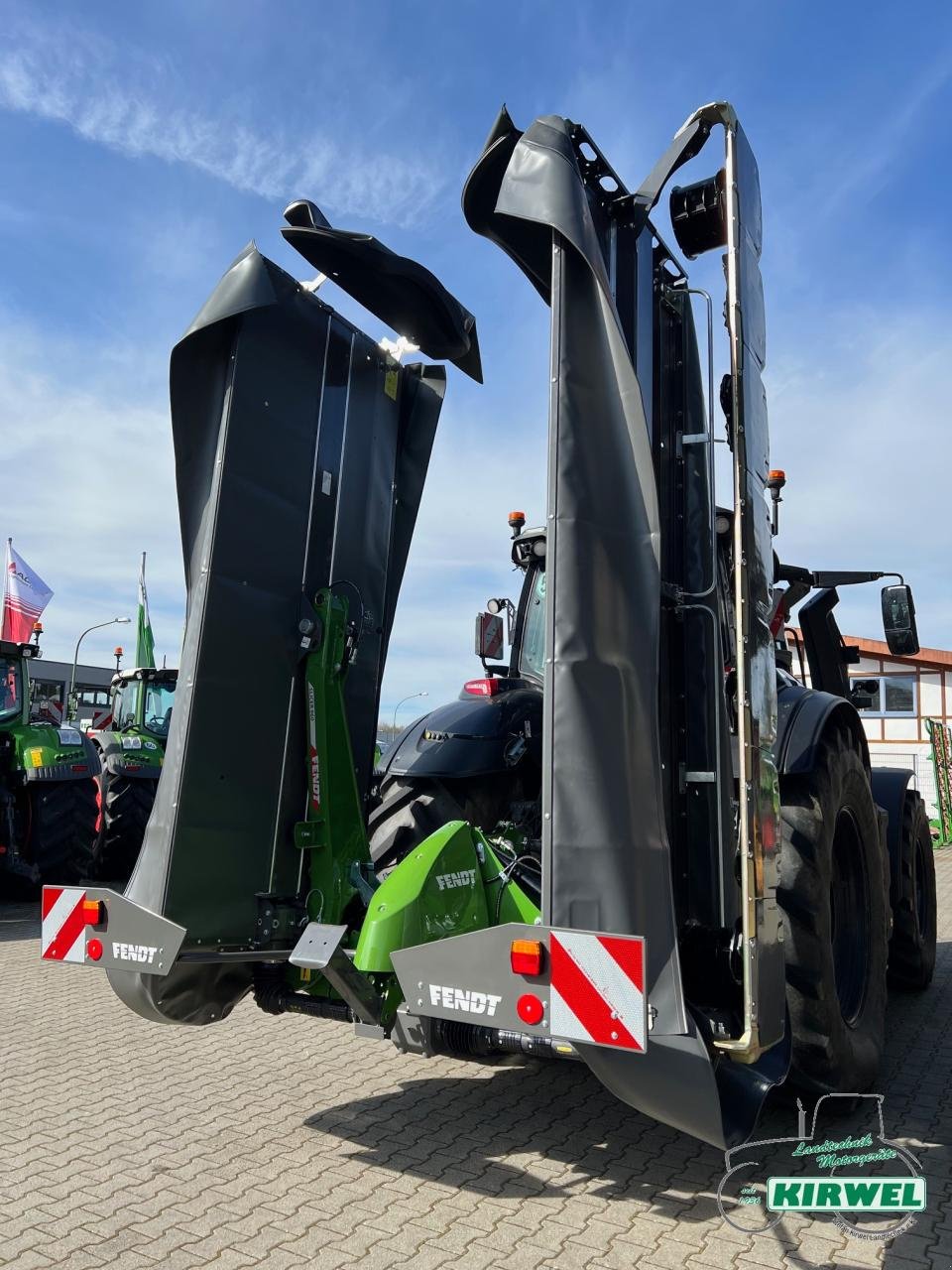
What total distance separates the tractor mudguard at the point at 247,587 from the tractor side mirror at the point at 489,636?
0.98 metres

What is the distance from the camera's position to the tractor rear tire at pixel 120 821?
10477 millimetres

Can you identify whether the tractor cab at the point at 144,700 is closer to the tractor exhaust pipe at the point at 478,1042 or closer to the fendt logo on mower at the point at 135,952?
the fendt logo on mower at the point at 135,952

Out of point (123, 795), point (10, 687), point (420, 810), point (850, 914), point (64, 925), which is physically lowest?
point (64, 925)

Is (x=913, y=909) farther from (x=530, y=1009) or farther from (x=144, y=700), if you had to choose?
(x=144, y=700)

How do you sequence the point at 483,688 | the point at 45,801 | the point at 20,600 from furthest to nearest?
the point at 20,600 → the point at 45,801 → the point at 483,688

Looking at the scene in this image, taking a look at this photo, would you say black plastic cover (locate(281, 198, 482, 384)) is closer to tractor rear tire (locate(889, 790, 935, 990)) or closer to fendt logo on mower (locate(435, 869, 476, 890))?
fendt logo on mower (locate(435, 869, 476, 890))

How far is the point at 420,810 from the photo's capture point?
4176mm

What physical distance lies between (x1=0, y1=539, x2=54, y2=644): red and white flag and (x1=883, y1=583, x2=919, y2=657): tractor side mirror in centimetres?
1568

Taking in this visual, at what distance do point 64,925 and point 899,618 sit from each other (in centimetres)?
394

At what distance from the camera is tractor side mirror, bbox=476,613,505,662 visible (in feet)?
16.9

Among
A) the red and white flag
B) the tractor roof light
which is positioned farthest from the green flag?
the tractor roof light

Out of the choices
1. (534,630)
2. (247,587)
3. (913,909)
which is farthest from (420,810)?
(913,909)

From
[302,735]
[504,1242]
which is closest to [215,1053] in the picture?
[302,735]

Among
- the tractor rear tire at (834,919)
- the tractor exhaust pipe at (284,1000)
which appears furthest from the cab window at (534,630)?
the tractor exhaust pipe at (284,1000)
